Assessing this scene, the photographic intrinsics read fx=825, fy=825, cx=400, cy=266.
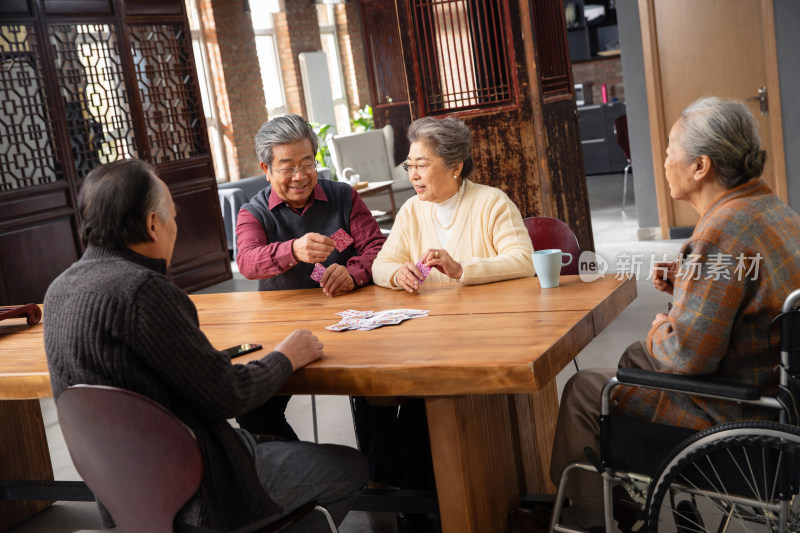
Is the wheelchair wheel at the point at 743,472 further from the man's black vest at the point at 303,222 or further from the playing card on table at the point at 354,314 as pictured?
the man's black vest at the point at 303,222

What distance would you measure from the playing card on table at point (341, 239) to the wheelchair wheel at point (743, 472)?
5.05 feet

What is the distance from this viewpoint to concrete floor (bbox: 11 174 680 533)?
3.03 metres

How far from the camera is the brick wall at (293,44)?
10.9 m

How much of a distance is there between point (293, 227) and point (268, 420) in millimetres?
693

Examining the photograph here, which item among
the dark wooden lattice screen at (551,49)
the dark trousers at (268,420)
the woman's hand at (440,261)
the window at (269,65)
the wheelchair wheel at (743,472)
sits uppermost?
the window at (269,65)

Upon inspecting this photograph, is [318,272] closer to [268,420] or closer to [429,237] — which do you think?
[429,237]

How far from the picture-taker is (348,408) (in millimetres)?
3896

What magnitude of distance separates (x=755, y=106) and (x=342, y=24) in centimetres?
739

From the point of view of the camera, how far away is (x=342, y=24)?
477 inches

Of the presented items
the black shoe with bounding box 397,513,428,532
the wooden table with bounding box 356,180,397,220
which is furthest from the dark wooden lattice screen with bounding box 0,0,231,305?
the black shoe with bounding box 397,513,428,532

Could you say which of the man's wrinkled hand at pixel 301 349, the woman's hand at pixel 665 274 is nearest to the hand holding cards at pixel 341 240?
the man's wrinkled hand at pixel 301 349

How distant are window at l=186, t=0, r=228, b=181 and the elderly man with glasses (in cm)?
689

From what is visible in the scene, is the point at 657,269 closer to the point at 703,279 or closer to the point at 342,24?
the point at 703,279

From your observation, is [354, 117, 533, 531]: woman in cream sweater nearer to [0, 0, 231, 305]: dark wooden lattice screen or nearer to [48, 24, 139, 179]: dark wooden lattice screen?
[0, 0, 231, 305]: dark wooden lattice screen
